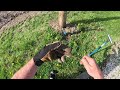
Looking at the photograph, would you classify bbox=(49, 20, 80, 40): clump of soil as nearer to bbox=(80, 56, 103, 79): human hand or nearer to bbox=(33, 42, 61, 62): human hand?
bbox=(33, 42, 61, 62): human hand

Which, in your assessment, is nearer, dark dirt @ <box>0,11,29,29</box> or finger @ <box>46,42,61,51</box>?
finger @ <box>46,42,61,51</box>

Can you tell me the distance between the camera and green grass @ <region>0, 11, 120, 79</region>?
6.80 meters

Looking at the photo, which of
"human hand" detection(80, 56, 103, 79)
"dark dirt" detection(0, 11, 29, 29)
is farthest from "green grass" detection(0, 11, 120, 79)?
"human hand" detection(80, 56, 103, 79)

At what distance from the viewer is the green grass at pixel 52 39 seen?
22.3 feet

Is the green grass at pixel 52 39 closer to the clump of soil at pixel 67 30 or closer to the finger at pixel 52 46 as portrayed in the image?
the clump of soil at pixel 67 30

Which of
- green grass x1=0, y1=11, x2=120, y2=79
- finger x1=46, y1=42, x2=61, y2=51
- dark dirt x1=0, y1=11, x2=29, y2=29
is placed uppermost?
finger x1=46, y1=42, x2=61, y2=51

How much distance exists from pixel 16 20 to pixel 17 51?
140 cm

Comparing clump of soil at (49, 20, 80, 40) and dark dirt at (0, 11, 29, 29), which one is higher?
dark dirt at (0, 11, 29, 29)

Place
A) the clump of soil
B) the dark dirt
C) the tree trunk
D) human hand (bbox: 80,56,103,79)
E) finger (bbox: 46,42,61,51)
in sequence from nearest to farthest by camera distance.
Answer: human hand (bbox: 80,56,103,79) < finger (bbox: 46,42,61,51) < the tree trunk < the clump of soil < the dark dirt

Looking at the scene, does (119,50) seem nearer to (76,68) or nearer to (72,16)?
(76,68)

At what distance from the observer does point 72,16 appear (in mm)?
8156
